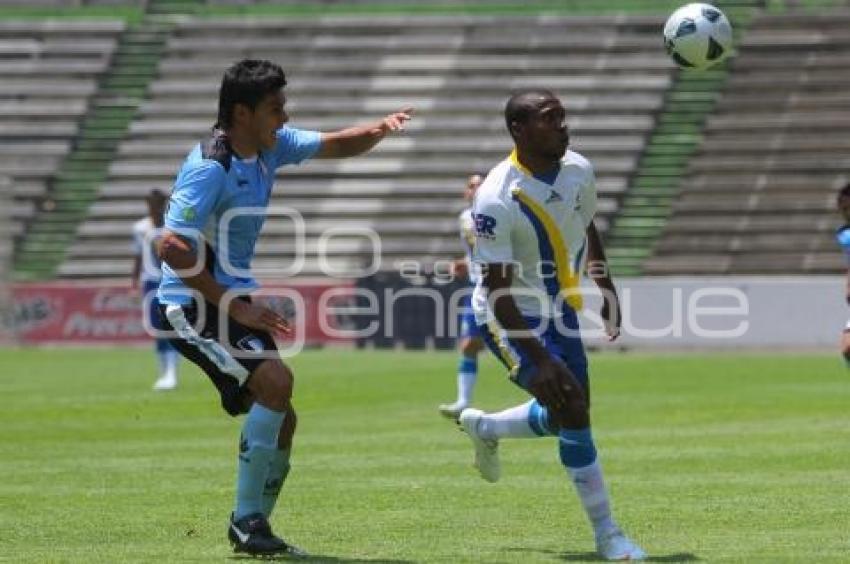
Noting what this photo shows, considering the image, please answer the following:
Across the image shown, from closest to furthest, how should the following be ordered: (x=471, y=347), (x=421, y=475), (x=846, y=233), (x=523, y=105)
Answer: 1. (x=523, y=105)
2. (x=421, y=475)
3. (x=846, y=233)
4. (x=471, y=347)

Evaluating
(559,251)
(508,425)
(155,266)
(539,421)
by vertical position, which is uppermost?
(559,251)

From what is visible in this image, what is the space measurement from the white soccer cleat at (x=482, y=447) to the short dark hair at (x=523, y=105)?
2175 mm

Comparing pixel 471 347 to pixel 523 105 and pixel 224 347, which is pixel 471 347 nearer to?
pixel 224 347

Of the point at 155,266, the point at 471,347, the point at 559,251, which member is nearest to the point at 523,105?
the point at 559,251

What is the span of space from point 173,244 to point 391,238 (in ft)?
100

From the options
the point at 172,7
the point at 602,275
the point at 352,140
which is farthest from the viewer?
the point at 172,7

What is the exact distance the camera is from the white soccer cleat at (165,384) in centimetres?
2476

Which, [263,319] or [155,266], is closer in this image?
[263,319]

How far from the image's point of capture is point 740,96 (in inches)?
1635

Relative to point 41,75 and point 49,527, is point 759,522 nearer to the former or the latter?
point 49,527

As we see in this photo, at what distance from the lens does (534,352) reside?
1008 centimetres

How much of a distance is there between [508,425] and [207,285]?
208cm

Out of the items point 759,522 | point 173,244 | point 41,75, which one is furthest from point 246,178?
point 41,75


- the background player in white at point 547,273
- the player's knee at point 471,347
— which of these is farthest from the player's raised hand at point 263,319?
the player's knee at point 471,347
